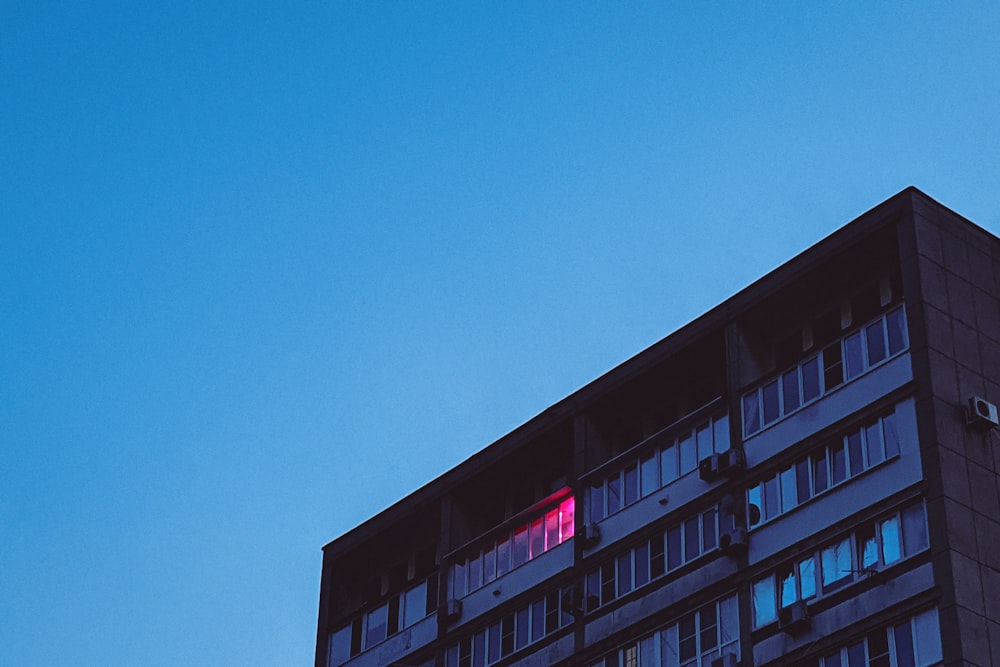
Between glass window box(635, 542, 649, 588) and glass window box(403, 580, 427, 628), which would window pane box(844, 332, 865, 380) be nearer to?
glass window box(635, 542, 649, 588)

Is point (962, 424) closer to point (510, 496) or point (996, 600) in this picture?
point (996, 600)

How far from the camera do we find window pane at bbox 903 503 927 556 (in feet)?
152

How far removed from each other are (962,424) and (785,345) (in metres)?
8.20

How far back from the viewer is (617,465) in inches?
2266

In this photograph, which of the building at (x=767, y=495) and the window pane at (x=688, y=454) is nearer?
the building at (x=767, y=495)

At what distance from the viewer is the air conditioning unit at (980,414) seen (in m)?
48.1

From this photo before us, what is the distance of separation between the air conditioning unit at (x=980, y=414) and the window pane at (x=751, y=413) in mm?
6601

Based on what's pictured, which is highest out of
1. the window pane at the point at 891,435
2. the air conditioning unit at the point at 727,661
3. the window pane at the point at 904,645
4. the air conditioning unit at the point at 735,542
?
the window pane at the point at 891,435

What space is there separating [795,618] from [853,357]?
7.32m

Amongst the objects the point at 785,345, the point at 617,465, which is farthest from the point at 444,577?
the point at 785,345

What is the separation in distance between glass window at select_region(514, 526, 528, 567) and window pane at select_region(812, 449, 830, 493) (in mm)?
12011

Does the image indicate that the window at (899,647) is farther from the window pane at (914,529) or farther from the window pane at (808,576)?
the window pane at (808,576)

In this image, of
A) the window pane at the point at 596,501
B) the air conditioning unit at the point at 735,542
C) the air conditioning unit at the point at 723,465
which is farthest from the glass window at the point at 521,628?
the air conditioning unit at the point at 735,542

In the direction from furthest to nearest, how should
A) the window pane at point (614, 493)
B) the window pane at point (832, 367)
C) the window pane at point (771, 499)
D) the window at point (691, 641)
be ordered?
the window pane at point (614, 493)
the window pane at point (832, 367)
the window pane at point (771, 499)
the window at point (691, 641)
